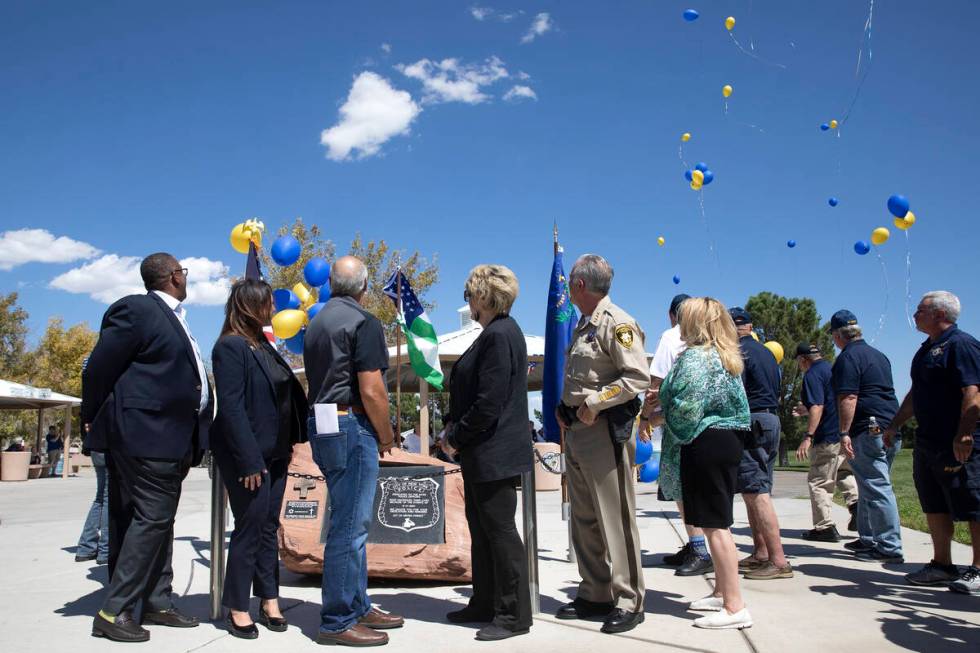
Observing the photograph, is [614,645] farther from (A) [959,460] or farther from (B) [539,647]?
(A) [959,460]

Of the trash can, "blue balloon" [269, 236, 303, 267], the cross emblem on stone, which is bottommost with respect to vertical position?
the trash can

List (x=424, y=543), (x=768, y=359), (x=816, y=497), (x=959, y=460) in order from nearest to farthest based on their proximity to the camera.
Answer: (x=959, y=460)
(x=424, y=543)
(x=768, y=359)
(x=816, y=497)

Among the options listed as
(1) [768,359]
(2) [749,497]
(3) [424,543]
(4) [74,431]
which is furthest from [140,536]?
(4) [74,431]

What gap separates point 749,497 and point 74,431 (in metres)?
50.1

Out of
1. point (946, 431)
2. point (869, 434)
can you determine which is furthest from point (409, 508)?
point (869, 434)

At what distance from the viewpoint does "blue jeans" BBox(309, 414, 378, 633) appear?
358 cm

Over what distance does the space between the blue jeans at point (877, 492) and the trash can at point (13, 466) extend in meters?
20.8

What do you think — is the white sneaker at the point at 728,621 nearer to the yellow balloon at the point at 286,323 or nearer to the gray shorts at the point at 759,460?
the gray shorts at the point at 759,460

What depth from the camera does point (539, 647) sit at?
138 inches

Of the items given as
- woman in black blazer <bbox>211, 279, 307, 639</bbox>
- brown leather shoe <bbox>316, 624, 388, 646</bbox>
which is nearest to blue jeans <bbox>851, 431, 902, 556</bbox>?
brown leather shoe <bbox>316, 624, 388, 646</bbox>

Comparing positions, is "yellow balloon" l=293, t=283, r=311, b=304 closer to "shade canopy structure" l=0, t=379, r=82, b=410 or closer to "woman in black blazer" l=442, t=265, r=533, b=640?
"woman in black blazer" l=442, t=265, r=533, b=640

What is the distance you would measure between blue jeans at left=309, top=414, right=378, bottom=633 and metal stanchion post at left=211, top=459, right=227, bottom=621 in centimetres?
93

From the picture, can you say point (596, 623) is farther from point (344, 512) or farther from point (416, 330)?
point (416, 330)

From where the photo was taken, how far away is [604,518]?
3889 mm
